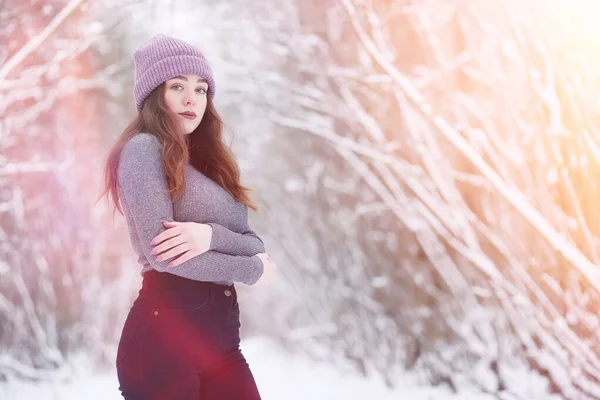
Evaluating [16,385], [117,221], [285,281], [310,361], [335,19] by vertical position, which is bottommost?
[16,385]

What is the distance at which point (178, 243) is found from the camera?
992mm

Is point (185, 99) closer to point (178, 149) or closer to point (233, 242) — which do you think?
point (178, 149)

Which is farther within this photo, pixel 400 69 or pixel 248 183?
pixel 248 183

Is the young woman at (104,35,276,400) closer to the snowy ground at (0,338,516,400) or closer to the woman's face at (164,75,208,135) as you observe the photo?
the woman's face at (164,75,208,135)

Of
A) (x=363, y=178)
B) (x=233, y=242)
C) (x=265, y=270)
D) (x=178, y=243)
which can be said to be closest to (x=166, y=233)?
(x=178, y=243)

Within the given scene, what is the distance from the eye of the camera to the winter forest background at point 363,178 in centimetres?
223

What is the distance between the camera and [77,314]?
7.94 ft

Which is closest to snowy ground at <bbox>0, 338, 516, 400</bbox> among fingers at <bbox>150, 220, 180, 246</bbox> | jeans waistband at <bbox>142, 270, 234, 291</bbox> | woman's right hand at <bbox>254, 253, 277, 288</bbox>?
woman's right hand at <bbox>254, 253, 277, 288</bbox>

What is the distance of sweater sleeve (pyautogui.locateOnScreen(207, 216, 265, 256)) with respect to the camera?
1.07 m

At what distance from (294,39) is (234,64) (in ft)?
0.89

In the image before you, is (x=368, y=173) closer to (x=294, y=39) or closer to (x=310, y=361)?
(x=294, y=39)

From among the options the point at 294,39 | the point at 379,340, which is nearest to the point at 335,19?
the point at 294,39

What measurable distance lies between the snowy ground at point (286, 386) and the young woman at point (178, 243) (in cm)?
123

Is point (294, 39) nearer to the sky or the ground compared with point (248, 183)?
nearer to the sky
